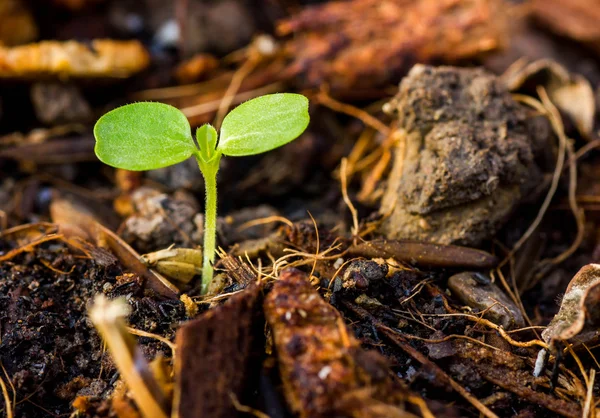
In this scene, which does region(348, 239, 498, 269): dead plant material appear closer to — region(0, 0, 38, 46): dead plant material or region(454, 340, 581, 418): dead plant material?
region(454, 340, 581, 418): dead plant material

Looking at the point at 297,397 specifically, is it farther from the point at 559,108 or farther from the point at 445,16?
the point at 445,16

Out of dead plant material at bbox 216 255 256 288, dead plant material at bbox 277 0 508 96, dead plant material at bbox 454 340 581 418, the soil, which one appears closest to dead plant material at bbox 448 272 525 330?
the soil

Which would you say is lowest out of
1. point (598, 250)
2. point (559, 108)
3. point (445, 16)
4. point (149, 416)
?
point (598, 250)

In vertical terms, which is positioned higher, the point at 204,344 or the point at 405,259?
the point at 204,344

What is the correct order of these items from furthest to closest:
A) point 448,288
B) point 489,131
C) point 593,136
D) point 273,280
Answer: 1. point 593,136
2. point 489,131
3. point 448,288
4. point 273,280

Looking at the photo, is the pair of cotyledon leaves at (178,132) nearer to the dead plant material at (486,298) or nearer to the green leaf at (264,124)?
the green leaf at (264,124)

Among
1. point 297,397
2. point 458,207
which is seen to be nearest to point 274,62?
point 458,207
